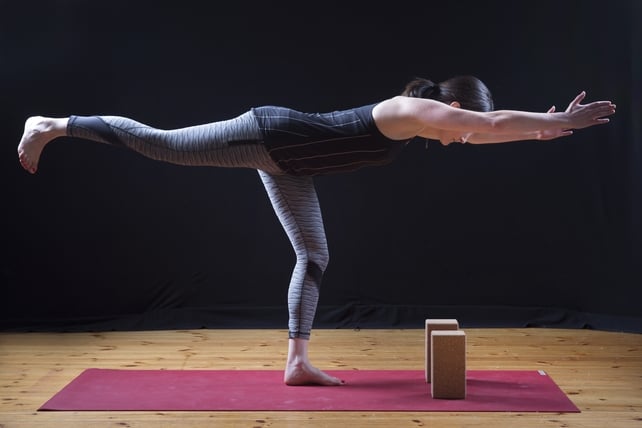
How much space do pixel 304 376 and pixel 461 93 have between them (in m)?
1.20

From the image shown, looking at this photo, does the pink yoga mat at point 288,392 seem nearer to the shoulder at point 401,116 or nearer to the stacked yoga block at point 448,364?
the stacked yoga block at point 448,364

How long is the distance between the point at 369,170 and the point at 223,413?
2410 millimetres

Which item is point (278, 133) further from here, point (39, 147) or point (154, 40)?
point (154, 40)

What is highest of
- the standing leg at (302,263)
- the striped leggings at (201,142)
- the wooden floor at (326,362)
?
the striped leggings at (201,142)

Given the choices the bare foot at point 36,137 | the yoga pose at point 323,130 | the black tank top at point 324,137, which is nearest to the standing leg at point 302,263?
the yoga pose at point 323,130

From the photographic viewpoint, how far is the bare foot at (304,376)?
10.3 ft

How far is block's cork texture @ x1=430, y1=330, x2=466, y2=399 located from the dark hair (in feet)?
2.66

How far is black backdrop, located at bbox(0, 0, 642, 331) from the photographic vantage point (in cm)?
482

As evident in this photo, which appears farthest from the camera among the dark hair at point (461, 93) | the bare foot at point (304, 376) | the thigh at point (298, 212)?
the thigh at point (298, 212)

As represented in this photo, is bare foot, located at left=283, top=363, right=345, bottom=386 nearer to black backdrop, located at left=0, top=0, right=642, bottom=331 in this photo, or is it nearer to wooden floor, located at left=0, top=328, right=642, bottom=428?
wooden floor, located at left=0, top=328, right=642, bottom=428

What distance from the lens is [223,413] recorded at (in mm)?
2807

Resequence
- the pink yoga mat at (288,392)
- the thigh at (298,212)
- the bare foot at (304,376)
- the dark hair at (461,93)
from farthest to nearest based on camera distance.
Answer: the thigh at (298,212) < the bare foot at (304,376) < the dark hair at (461,93) < the pink yoga mat at (288,392)

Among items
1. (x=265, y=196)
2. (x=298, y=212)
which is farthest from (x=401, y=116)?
(x=265, y=196)

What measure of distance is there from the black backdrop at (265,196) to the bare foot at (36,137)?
189 centimetres
